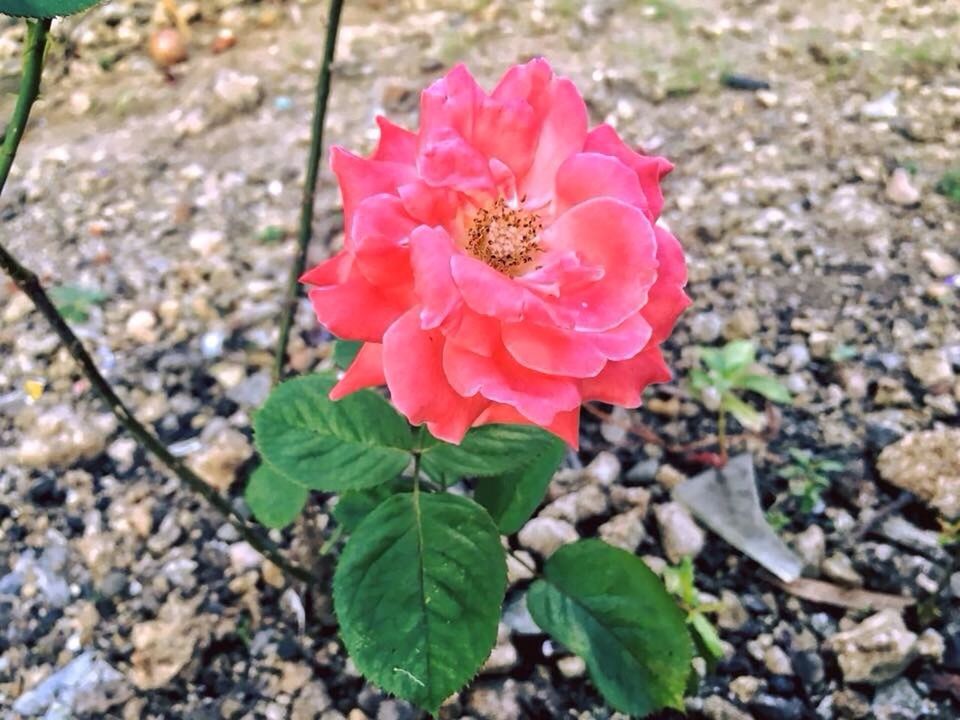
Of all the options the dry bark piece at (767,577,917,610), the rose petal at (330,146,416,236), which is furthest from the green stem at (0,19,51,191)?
the dry bark piece at (767,577,917,610)

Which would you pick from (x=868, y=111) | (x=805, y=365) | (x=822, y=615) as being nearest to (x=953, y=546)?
(x=822, y=615)

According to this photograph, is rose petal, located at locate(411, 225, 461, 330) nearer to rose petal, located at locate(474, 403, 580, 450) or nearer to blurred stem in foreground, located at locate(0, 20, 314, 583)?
rose petal, located at locate(474, 403, 580, 450)

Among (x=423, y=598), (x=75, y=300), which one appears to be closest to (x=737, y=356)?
(x=423, y=598)

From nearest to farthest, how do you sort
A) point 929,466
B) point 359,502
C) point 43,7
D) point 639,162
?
1. point 43,7
2. point 639,162
3. point 359,502
4. point 929,466

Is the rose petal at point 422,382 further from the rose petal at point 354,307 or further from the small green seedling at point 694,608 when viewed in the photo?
the small green seedling at point 694,608

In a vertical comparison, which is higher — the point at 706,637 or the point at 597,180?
the point at 597,180

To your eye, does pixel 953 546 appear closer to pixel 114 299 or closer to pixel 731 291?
pixel 731 291

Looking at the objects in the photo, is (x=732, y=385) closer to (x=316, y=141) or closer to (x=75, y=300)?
(x=316, y=141)
